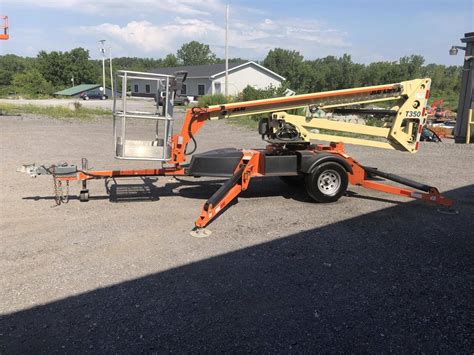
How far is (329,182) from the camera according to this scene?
7191 mm

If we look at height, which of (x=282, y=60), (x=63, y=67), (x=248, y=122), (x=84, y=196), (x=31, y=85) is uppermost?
(x=282, y=60)

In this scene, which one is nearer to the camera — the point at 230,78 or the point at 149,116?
the point at 149,116

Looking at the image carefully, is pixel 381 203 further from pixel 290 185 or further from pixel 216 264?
pixel 216 264

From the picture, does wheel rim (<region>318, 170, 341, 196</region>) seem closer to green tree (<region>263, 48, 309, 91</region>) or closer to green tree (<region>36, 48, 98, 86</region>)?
green tree (<region>36, 48, 98, 86</region>)

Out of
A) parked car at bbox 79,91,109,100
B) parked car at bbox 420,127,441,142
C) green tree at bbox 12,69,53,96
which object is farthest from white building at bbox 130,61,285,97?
green tree at bbox 12,69,53,96

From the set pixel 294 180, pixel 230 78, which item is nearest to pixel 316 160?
pixel 294 180

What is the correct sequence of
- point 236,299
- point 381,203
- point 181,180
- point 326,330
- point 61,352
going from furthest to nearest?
point 181,180, point 381,203, point 236,299, point 326,330, point 61,352

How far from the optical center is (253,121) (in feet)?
69.8

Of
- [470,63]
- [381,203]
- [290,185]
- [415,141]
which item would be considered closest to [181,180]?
[290,185]

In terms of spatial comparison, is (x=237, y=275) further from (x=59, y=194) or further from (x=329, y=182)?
(x=59, y=194)

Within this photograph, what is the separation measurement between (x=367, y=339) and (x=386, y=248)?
210 cm

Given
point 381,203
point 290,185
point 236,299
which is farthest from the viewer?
point 290,185

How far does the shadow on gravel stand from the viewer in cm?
335

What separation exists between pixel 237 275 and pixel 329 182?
131 inches
